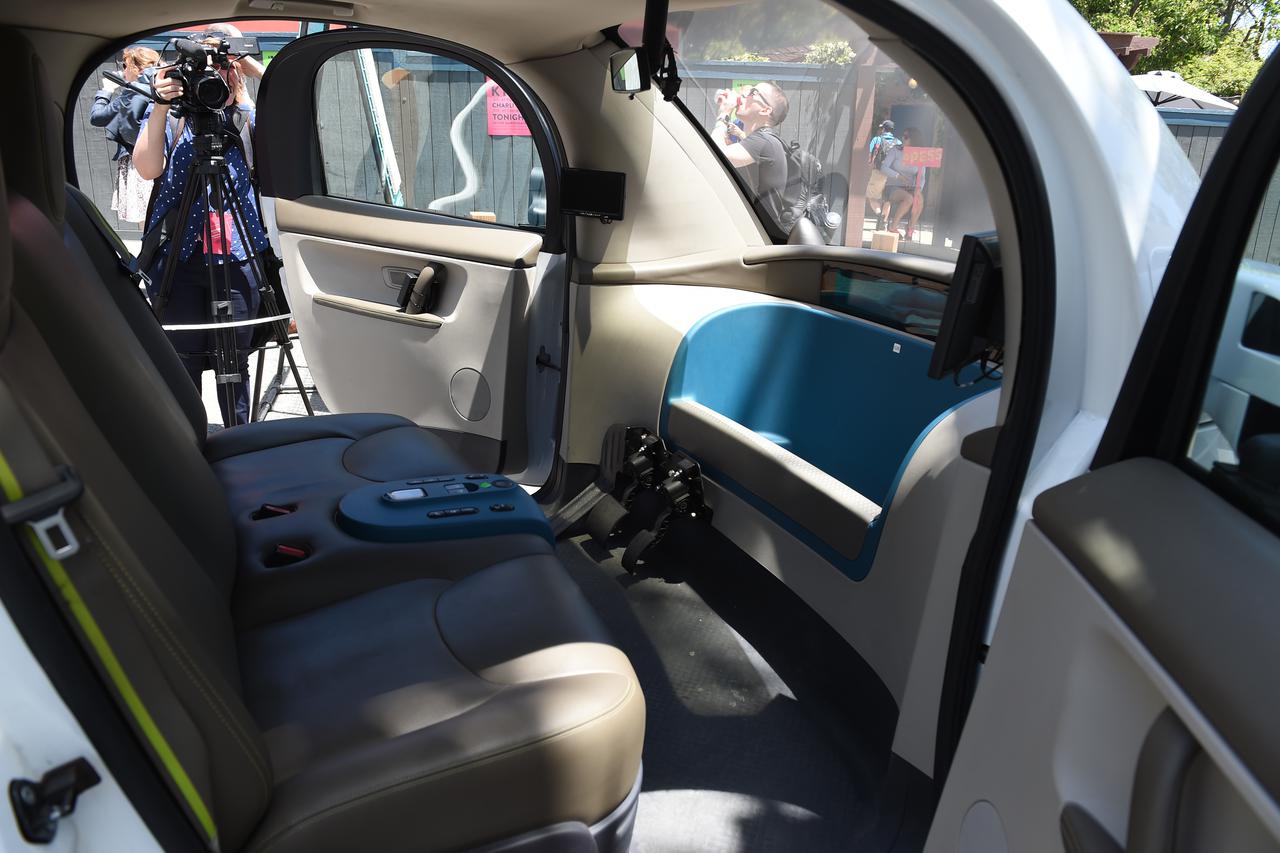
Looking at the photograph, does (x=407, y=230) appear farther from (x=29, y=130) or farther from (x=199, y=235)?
(x=29, y=130)

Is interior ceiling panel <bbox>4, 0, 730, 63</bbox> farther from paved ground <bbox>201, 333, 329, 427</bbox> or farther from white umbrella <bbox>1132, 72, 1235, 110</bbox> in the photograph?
white umbrella <bbox>1132, 72, 1235, 110</bbox>

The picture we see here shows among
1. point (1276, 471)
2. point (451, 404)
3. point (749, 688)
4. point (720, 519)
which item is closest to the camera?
point (1276, 471)

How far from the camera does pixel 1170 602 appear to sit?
2.18ft

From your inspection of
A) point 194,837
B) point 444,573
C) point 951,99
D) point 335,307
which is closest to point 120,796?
point 194,837

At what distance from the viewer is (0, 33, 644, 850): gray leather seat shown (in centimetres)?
88

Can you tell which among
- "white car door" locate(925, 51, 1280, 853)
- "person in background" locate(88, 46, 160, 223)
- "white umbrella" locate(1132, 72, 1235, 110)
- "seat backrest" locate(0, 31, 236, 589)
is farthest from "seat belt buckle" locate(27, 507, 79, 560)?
"white umbrella" locate(1132, 72, 1235, 110)

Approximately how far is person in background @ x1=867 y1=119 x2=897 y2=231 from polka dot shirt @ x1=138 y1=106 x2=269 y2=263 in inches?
77.0

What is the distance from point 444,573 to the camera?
63.1 inches

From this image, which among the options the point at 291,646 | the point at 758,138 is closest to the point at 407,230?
the point at 758,138

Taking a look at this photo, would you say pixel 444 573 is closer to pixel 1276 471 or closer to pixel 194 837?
pixel 194 837

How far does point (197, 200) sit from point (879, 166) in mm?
2223

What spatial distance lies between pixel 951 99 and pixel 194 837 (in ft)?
4.02

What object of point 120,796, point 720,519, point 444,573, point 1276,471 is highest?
point 1276,471

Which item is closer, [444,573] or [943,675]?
[943,675]
